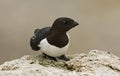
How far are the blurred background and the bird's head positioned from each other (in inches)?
215

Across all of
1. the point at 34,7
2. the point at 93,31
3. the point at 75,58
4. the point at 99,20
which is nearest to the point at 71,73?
the point at 75,58

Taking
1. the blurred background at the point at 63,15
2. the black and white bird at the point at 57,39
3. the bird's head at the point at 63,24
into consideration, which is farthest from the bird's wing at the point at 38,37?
the blurred background at the point at 63,15

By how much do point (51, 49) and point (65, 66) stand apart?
25 centimetres

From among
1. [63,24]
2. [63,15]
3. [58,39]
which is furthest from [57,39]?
[63,15]

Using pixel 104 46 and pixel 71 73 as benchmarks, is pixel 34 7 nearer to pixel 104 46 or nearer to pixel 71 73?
pixel 104 46

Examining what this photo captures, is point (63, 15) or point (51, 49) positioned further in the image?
point (63, 15)

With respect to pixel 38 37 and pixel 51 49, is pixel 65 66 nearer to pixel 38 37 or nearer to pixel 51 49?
pixel 51 49

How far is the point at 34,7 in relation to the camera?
14.9 metres

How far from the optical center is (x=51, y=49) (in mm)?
5312

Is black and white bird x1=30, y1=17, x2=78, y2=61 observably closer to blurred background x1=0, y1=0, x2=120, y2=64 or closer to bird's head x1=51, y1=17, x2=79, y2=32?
bird's head x1=51, y1=17, x2=79, y2=32

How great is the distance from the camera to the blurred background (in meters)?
11.7

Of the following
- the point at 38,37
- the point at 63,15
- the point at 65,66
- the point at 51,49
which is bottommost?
the point at 65,66

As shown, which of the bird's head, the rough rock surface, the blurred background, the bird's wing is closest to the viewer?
the rough rock surface

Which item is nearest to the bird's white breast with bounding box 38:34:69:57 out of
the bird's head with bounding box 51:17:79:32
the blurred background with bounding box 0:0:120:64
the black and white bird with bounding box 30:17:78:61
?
the black and white bird with bounding box 30:17:78:61
